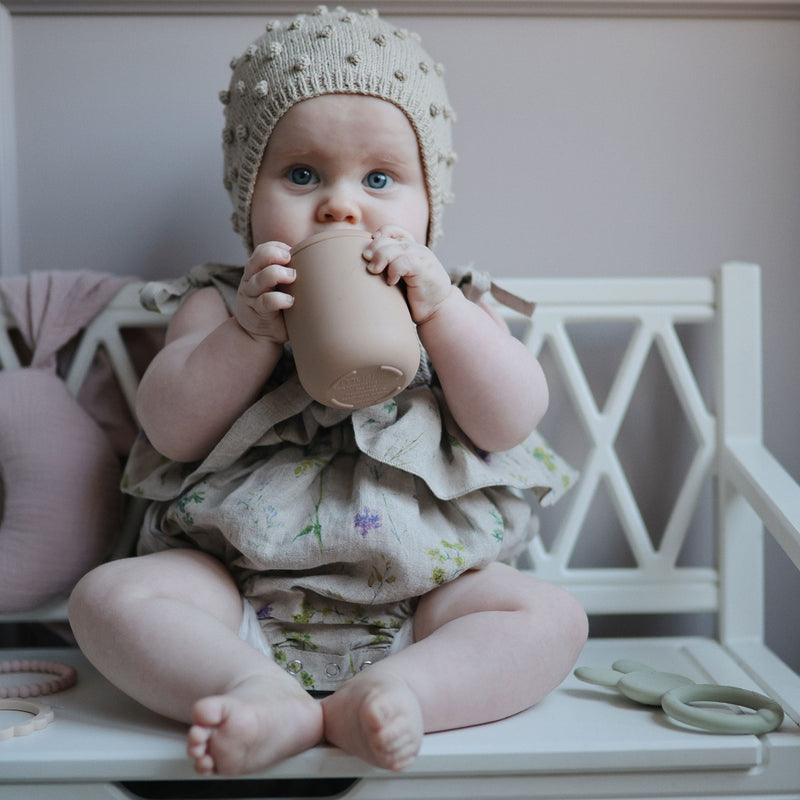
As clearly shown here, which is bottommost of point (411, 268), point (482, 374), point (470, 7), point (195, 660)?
point (195, 660)

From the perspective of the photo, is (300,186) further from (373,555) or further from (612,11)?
(612,11)

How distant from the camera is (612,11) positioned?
1280mm

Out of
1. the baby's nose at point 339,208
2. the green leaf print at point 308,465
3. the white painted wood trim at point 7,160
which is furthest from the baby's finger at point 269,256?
the white painted wood trim at point 7,160

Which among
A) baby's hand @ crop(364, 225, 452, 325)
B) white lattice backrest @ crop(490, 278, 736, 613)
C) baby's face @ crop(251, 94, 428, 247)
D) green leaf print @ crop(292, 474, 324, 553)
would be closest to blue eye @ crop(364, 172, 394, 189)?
baby's face @ crop(251, 94, 428, 247)

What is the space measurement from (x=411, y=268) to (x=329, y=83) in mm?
259

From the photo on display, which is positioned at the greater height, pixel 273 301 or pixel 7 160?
pixel 7 160

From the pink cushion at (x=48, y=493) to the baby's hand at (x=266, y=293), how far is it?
1.16 feet

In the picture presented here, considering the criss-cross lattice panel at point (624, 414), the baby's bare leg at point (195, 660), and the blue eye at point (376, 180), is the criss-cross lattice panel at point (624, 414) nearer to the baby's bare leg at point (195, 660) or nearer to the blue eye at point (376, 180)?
the blue eye at point (376, 180)

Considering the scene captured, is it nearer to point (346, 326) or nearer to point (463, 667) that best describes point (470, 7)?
point (346, 326)

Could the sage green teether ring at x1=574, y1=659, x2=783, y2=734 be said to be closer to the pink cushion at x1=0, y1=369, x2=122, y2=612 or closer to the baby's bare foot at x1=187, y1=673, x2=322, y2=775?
the baby's bare foot at x1=187, y1=673, x2=322, y2=775

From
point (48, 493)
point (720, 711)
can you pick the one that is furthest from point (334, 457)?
point (720, 711)

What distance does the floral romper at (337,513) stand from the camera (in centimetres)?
91

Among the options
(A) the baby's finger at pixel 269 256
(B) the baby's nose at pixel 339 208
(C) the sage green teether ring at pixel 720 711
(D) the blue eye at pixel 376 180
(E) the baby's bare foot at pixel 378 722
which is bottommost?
(C) the sage green teether ring at pixel 720 711

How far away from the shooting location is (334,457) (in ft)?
3.30
